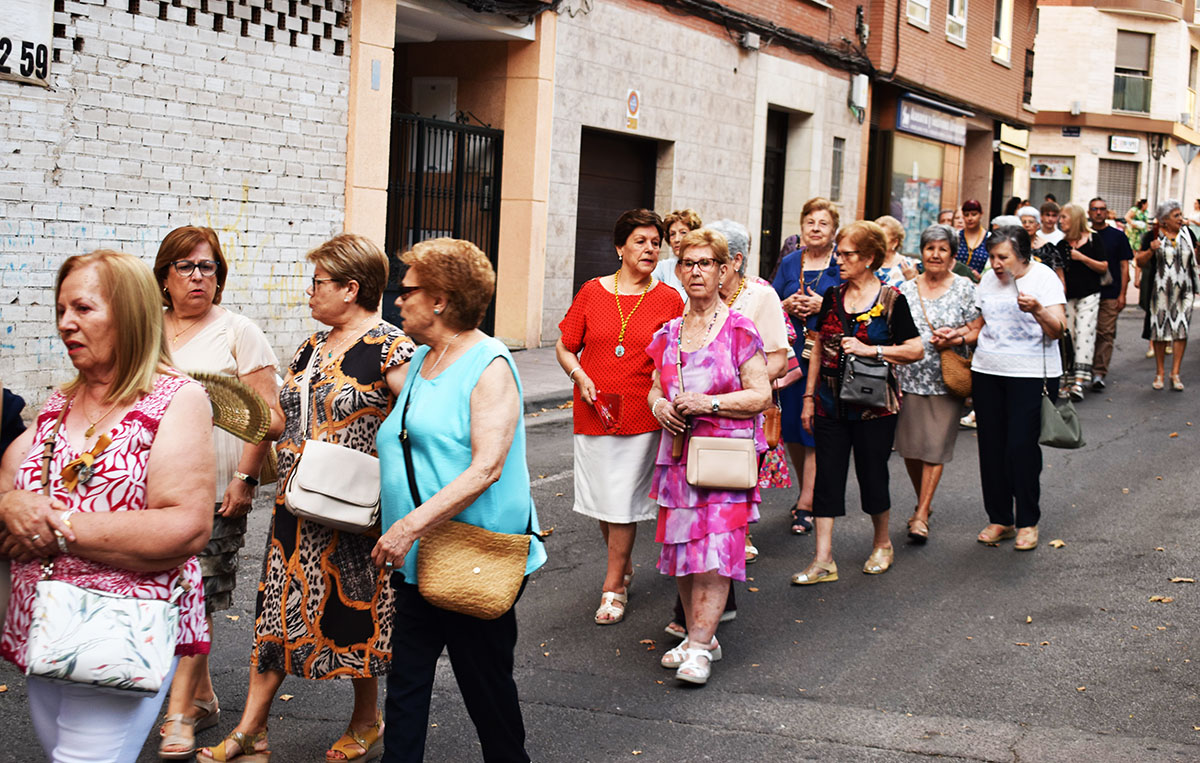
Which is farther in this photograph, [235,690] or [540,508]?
[540,508]

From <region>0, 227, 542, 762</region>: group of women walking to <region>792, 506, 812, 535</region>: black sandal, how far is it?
13.3 ft

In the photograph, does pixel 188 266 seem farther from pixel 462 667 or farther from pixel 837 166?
pixel 837 166

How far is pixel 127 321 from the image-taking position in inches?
123

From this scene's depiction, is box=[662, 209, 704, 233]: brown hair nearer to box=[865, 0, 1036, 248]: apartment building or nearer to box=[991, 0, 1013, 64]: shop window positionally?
box=[865, 0, 1036, 248]: apartment building

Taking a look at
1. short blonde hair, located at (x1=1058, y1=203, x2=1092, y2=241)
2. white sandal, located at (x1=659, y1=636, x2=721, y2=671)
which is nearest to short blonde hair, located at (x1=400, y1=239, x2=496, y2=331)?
white sandal, located at (x1=659, y1=636, x2=721, y2=671)

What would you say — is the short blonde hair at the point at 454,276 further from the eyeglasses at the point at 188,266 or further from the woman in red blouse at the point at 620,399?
the woman in red blouse at the point at 620,399

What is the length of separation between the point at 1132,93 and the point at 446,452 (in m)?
45.3

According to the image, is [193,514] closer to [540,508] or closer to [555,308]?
[540,508]

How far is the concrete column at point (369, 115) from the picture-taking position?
13414 millimetres

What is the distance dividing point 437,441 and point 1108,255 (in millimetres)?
12497

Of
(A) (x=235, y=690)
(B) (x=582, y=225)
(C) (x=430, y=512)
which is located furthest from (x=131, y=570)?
(B) (x=582, y=225)

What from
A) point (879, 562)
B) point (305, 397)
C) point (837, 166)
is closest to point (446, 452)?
point (305, 397)

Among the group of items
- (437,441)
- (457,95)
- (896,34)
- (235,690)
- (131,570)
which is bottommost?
(235,690)

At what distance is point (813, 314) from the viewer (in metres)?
7.81
